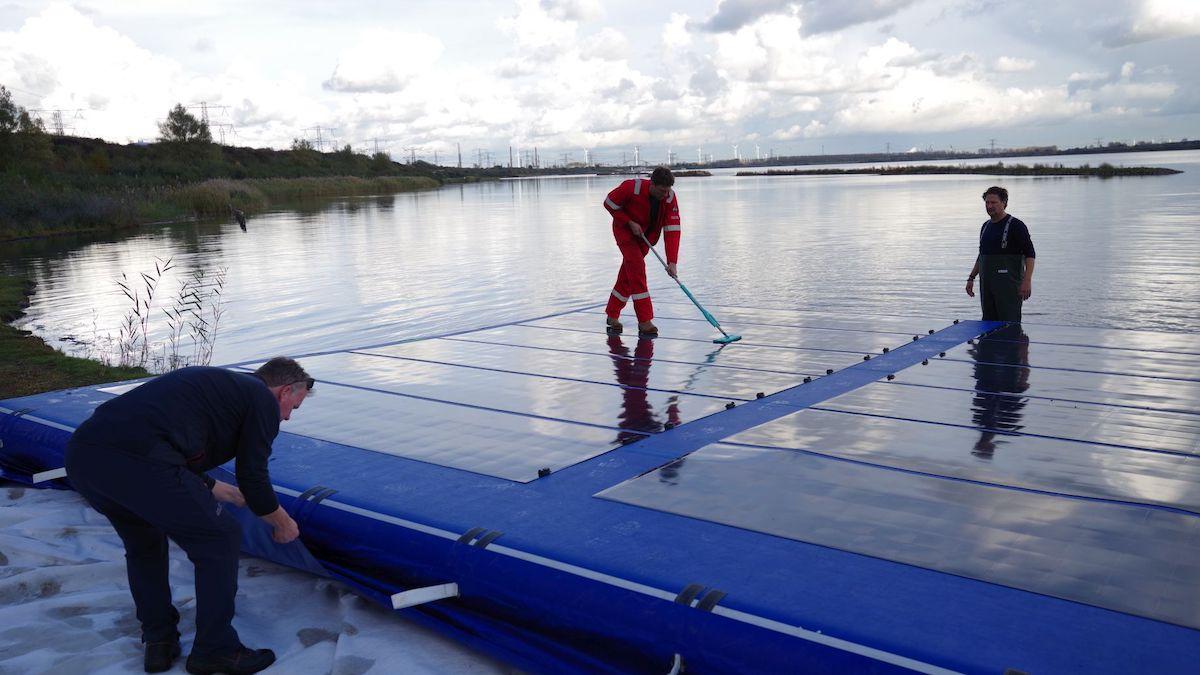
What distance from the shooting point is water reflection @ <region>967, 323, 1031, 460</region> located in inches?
178

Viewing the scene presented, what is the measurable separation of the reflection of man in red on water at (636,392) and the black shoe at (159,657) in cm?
224

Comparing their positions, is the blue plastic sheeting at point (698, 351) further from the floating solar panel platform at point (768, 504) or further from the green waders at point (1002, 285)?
the green waders at point (1002, 285)

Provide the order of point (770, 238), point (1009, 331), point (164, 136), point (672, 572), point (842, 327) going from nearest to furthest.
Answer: point (672, 572) < point (1009, 331) < point (842, 327) < point (770, 238) < point (164, 136)

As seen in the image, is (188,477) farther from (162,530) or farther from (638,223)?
(638,223)

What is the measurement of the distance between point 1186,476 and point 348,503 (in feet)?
11.5

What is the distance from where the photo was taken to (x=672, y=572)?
2.95m

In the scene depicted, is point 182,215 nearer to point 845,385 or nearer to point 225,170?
point 225,170

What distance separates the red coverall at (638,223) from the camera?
756 cm

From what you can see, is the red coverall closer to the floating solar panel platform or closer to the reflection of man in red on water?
the reflection of man in red on water

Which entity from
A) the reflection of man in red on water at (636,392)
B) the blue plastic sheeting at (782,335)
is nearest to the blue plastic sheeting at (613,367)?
the reflection of man in red on water at (636,392)

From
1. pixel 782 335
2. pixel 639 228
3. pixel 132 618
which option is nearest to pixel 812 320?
pixel 782 335

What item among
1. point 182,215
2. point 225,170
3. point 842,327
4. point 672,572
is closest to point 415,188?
point 225,170

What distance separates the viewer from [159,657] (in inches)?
119

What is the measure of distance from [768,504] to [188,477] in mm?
2118
